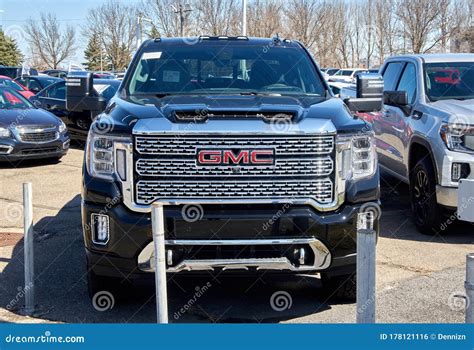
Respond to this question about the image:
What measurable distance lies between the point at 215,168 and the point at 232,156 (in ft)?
0.43

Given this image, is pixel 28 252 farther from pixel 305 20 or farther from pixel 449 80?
pixel 305 20

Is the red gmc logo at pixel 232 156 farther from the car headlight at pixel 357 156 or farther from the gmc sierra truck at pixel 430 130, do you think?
the gmc sierra truck at pixel 430 130

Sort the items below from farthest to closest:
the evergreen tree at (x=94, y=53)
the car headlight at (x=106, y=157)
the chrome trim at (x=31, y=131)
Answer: the evergreen tree at (x=94, y=53), the chrome trim at (x=31, y=131), the car headlight at (x=106, y=157)

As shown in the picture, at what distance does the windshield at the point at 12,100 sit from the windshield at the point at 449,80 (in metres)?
8.15

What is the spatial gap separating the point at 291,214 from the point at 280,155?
381mm

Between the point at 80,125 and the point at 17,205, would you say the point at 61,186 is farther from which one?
the point at 80,125

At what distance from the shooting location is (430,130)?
6.72m

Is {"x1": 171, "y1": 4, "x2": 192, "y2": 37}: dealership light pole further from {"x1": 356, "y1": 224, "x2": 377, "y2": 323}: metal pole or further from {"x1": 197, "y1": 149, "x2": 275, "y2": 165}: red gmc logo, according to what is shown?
{"x1": 356, "y1": 224, "x2": 377, "y2": 323}: metal pole

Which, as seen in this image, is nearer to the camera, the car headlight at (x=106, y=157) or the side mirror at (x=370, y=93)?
the car headlight at (x=106, y=157)

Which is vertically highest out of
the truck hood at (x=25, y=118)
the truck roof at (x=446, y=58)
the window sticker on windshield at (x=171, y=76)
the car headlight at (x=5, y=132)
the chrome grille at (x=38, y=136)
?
the truck roof at (x=446, y=58)

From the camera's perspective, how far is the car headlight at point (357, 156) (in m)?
4.19

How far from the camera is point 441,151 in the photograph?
6.44 metres

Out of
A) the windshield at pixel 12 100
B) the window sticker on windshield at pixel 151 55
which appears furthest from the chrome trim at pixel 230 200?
the windshield at pixel 12 100

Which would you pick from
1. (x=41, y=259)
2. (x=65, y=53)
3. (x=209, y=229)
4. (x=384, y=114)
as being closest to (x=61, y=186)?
(x=41, y=259)
